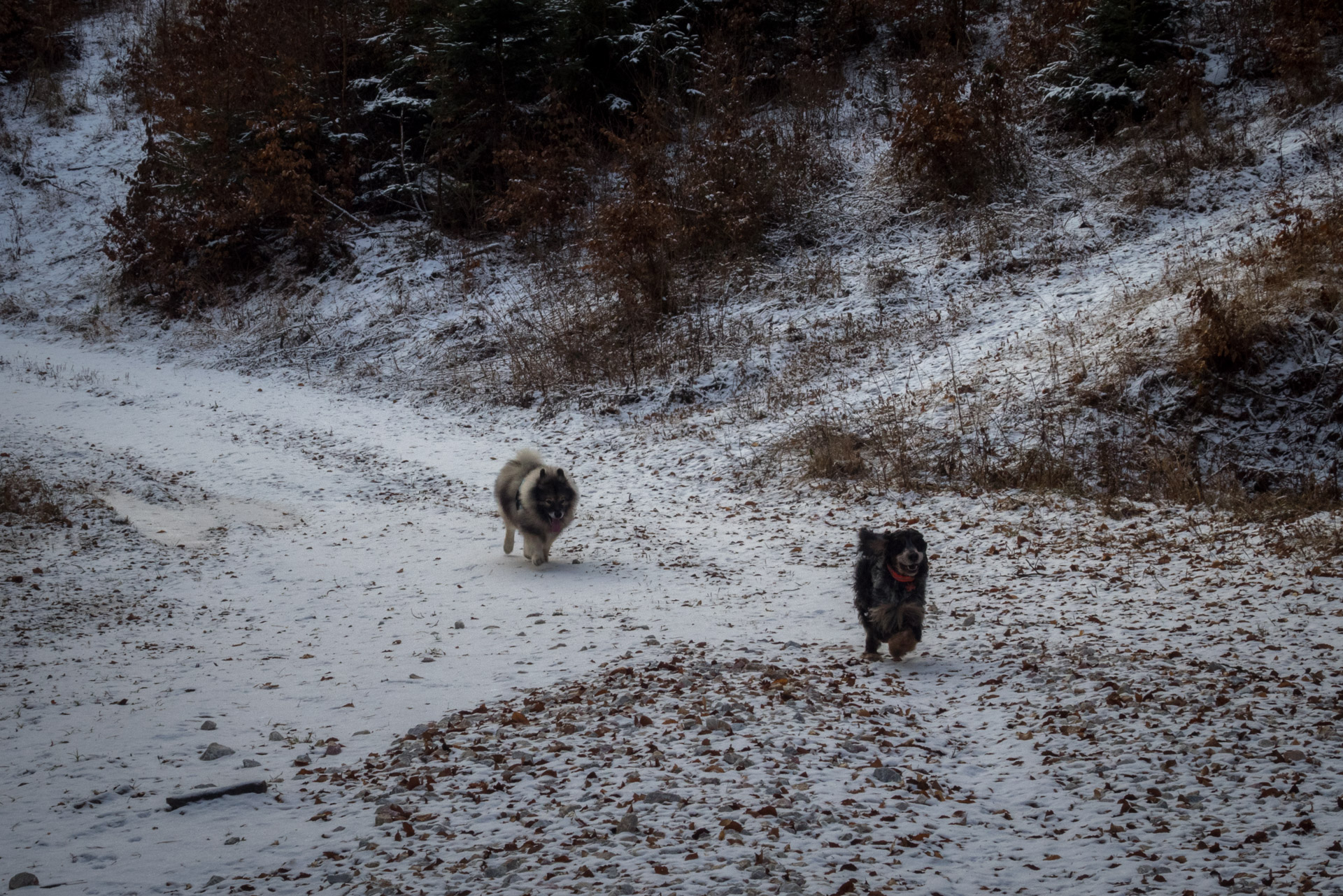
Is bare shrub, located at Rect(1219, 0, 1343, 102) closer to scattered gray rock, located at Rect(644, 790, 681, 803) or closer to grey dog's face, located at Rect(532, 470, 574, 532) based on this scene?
grey dog's face, located at Rect(532, 470, 574, 532)

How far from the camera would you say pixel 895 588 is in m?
6.33

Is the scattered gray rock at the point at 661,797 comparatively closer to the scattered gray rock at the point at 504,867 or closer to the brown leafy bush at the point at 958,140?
the scattered gray rock at the point at 504,867

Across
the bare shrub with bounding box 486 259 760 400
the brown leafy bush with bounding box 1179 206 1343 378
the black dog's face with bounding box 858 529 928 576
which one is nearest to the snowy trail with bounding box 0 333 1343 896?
the black dog's face with bounding box 858 529 928 576

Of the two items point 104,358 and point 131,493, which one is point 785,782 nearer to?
point 131,493

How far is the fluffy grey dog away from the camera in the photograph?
9.16 metres

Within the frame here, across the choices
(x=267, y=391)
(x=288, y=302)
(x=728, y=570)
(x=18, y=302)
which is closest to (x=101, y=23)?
(x=18, y=302)

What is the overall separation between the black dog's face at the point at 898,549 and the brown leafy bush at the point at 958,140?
546 inches

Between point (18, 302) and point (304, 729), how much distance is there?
2675 centimetres

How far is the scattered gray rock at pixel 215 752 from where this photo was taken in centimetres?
498

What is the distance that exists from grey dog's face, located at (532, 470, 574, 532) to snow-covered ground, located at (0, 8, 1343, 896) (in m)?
0.67

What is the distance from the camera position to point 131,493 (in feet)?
38.1

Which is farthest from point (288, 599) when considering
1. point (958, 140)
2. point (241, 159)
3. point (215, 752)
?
point (241, 159)

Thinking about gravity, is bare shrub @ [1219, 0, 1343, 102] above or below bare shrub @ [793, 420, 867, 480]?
above

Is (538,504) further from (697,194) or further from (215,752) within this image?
(697,194)
